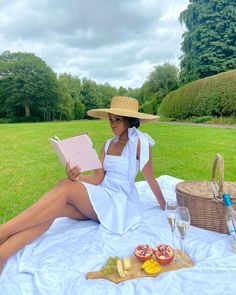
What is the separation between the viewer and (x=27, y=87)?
3688 centimetres

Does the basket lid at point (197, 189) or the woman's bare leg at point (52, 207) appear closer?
the woman's bare leg at point (52, 207)

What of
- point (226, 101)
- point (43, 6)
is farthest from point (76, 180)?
point (226, 101)

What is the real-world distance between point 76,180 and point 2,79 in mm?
39274

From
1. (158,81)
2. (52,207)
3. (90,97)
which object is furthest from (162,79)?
(52,207)

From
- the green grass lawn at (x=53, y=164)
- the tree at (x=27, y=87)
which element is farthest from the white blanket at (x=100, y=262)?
the tree at (x=27, y=87)

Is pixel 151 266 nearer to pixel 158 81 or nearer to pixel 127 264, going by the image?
pixel 127 264

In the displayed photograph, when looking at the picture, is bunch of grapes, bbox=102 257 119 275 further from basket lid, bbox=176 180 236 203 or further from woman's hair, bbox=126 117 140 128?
woman's hair, bbox=126 117 140 128

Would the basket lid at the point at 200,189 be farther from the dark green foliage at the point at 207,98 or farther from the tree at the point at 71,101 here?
the tree at the point at 71,101

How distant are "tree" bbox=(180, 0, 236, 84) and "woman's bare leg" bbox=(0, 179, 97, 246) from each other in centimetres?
1970

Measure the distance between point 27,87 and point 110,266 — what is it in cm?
3765


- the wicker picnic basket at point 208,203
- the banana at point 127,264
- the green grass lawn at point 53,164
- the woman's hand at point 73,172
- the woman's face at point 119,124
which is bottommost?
the green grass lawn at point 53,164

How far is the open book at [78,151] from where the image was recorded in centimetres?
234

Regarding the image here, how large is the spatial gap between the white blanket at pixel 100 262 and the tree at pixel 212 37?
1958cm

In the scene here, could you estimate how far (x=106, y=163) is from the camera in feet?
9.21
